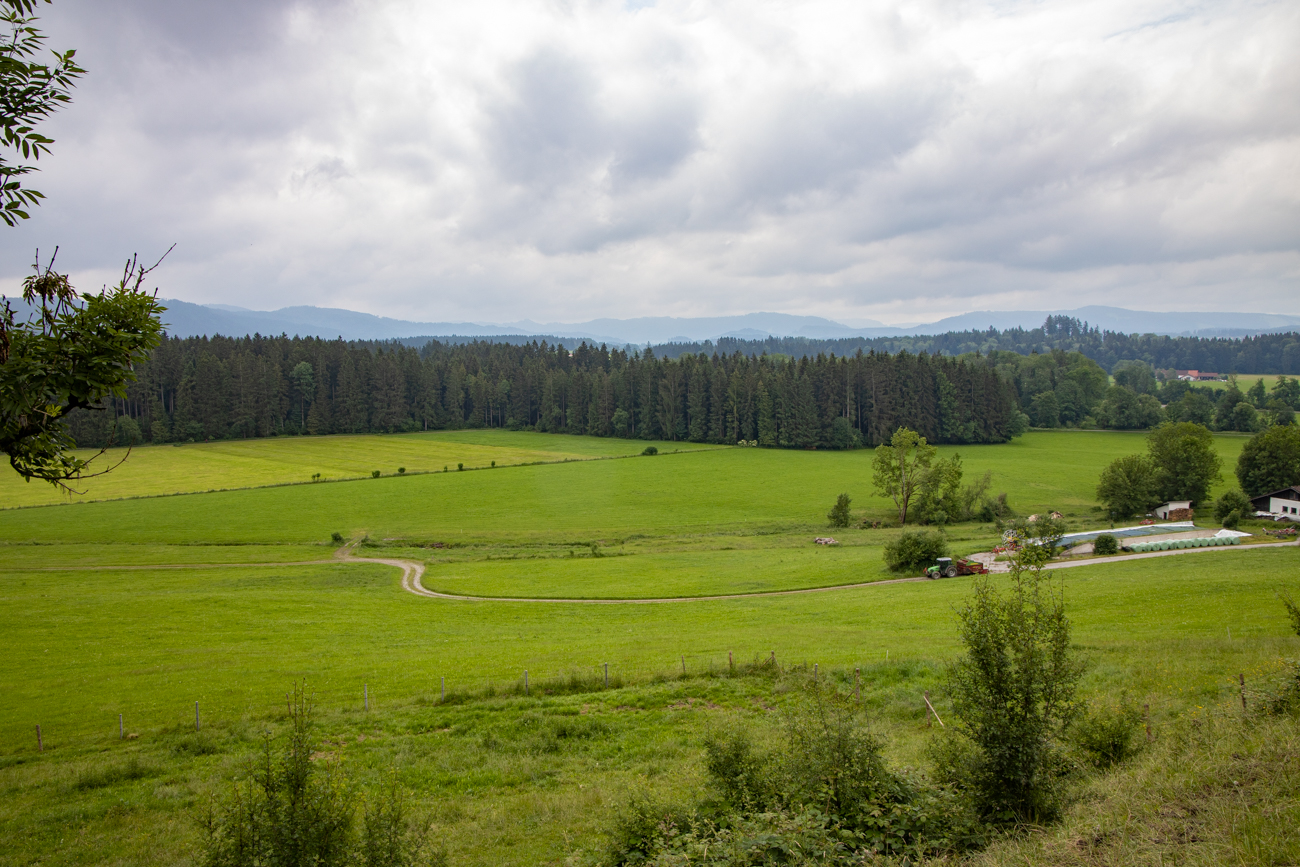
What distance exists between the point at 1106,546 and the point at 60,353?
189 feet

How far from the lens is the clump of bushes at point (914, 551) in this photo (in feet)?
143

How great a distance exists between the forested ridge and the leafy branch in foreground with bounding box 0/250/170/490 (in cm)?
12093

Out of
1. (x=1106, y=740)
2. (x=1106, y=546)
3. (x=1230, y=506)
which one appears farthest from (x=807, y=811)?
(x=1230, y=506)

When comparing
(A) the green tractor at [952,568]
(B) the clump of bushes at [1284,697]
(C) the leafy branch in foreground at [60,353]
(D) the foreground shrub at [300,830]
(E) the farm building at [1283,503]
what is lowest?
(A) the green tractor at [952,568]

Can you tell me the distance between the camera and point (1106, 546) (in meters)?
48.6

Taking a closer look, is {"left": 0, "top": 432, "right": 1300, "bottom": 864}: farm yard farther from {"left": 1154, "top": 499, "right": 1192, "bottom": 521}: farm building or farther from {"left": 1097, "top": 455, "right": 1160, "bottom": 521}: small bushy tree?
{"left": 1154, "top": 499, "right": 1192, "bottom": 521}: farm building

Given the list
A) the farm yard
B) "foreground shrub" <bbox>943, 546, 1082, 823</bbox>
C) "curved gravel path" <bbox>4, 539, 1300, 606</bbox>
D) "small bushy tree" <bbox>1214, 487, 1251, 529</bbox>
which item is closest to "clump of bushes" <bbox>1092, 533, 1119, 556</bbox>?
"curved gravel path" <bbox>4, 539, 1300, 606</bbox>

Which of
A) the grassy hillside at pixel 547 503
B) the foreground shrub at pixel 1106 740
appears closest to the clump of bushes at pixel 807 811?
the foreground shrub at pixel 1106 740

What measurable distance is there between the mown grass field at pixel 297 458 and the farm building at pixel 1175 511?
7353 centimetres

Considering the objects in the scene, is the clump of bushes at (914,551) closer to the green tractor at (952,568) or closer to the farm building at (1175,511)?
the green tractor at (952,568)

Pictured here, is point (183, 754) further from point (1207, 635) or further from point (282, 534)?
point (282, 534)

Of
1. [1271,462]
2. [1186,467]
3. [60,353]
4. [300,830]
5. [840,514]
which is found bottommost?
[840,514]

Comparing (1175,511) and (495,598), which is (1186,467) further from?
(495,598)

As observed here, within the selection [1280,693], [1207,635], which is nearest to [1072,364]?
[1207,635]
